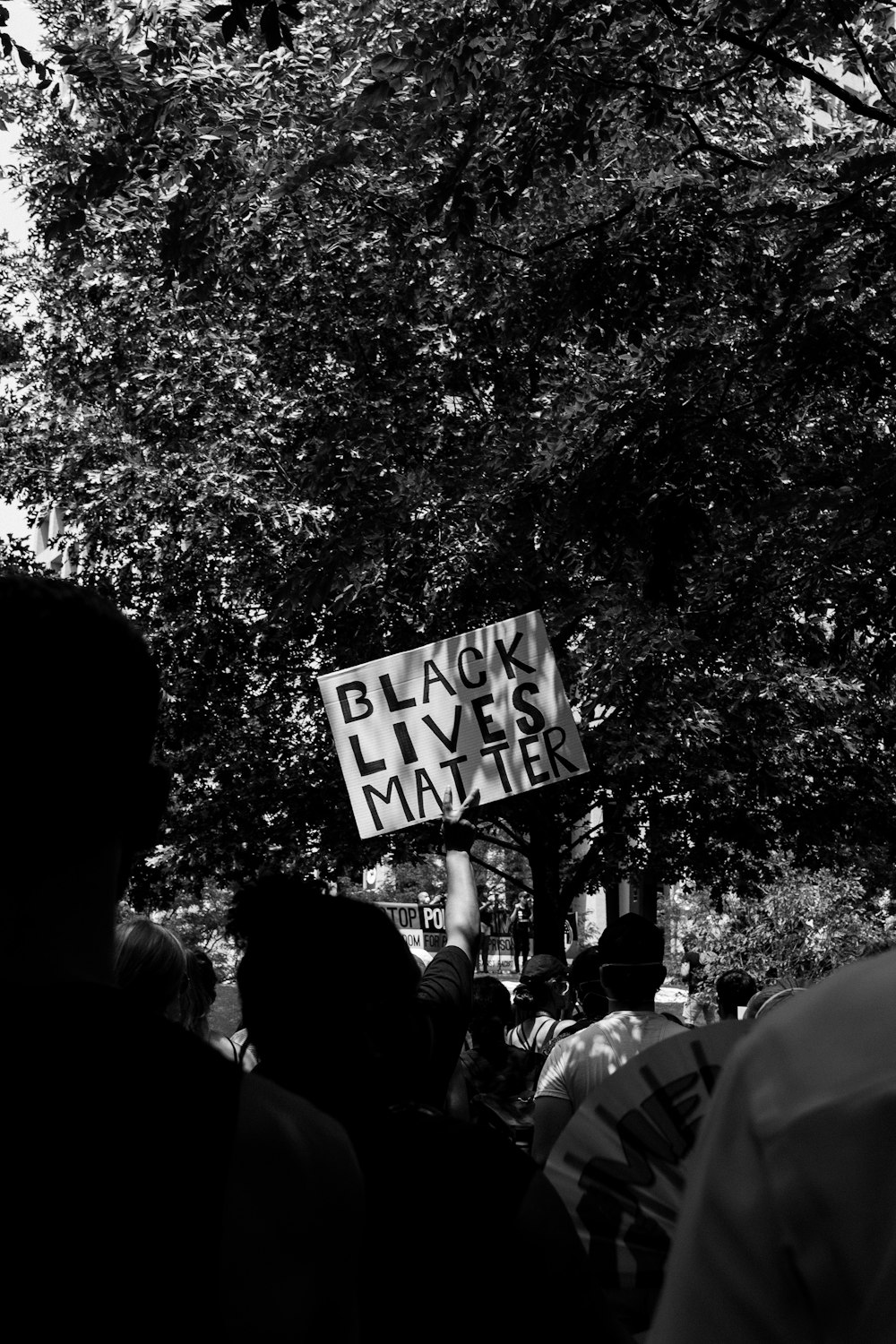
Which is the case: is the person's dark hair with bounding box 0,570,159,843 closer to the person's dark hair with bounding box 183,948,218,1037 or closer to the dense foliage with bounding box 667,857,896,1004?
the person's dark hair with bounding box 183,948,218,1037

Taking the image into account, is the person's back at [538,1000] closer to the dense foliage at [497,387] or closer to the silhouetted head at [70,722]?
the dense foliage at [497,387]

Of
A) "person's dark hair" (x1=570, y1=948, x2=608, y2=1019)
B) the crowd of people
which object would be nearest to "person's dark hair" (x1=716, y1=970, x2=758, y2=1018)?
"person's dark hair" (x1=570, y1=948, x2=608, y2=1019)

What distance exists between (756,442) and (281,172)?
3.28 m

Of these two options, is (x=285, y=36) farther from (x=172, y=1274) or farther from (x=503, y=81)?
(x=172, y=1274)

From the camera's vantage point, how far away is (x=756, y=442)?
350 inches

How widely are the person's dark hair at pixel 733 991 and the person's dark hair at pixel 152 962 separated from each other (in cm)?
583

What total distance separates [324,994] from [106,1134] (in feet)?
3.19

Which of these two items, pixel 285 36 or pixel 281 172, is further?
pixel 281 172

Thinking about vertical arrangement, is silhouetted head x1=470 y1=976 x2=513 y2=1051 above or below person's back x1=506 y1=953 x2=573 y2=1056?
below

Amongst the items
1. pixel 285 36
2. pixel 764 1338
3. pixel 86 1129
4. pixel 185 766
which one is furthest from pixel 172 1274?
pixel 185 766

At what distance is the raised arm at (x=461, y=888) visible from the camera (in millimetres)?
3324

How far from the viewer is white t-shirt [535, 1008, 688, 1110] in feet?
14.1

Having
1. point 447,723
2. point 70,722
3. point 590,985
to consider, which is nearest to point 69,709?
point 70,722

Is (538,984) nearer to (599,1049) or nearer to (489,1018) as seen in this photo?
(489,1018)
